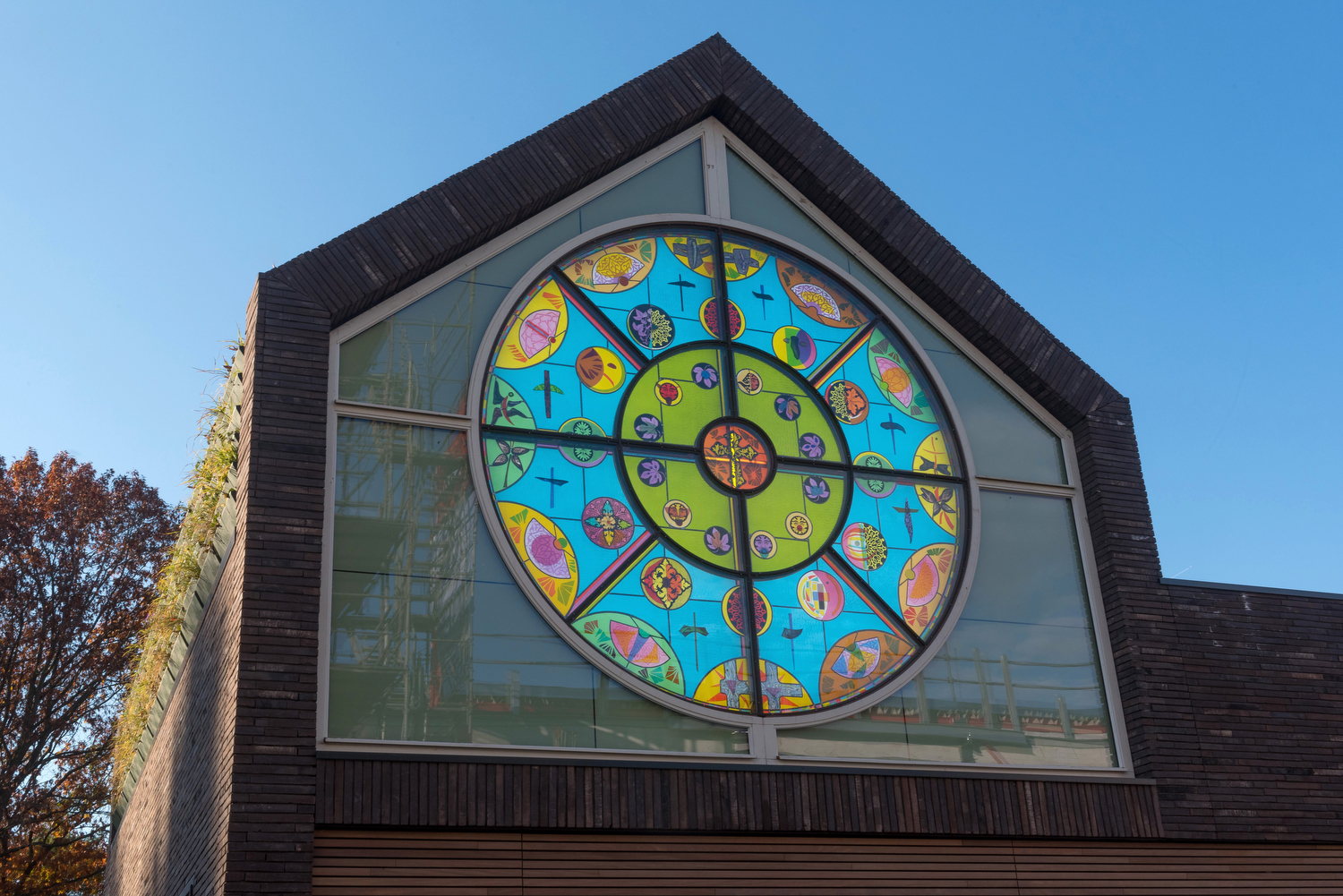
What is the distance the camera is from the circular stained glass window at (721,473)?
903 cm

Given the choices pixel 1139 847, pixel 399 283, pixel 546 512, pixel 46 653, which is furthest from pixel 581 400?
pixel 46 653

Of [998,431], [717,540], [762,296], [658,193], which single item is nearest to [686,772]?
[717,540]

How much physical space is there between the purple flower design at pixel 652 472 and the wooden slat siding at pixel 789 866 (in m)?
2.54

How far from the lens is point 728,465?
978cm

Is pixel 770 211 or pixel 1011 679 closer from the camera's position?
pixel 1011 679

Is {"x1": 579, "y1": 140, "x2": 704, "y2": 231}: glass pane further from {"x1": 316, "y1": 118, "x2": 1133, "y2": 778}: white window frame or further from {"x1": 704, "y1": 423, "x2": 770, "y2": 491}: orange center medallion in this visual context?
{"x1": 704, "y1": 423, "x2": 770, "y2": 491}: orange center medallion

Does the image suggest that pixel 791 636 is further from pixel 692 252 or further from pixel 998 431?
pixel 692 252

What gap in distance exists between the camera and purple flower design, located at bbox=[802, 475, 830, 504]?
992 cm

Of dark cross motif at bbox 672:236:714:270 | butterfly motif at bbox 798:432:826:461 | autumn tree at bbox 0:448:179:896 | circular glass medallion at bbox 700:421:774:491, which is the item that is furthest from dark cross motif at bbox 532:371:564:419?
autumn tree at bbox 0:448:179:896

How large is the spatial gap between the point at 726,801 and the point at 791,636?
1367 millimetres

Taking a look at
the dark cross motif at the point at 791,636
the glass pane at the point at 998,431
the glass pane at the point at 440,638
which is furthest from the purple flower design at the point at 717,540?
the glass pane at the point at 998,431

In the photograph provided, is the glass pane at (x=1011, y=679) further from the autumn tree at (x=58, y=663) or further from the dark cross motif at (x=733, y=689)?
the autumn tree at (x=58, y=663)

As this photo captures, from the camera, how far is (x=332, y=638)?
8.21 meters

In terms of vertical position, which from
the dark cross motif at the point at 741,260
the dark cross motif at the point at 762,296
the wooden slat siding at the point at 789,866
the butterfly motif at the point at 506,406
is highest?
the dark cross motif at the point at 741,260
